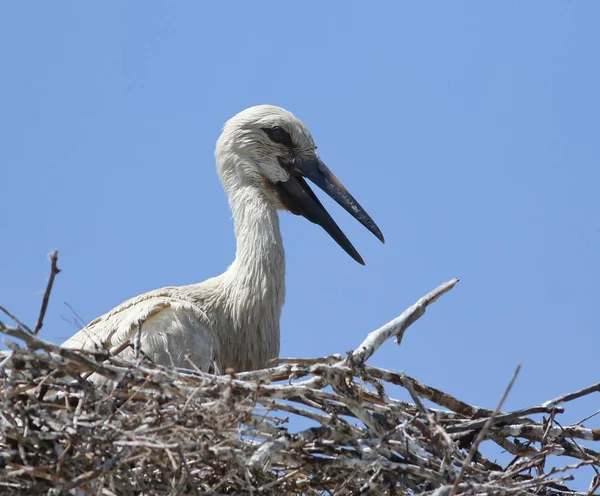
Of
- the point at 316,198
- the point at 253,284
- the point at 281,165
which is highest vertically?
the point at 281,165

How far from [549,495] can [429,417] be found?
820 mm

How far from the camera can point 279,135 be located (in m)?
6.04

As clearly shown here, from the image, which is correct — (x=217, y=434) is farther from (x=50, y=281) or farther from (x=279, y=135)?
(x=279, y=135)

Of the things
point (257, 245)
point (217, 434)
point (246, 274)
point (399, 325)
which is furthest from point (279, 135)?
point (217, 434)

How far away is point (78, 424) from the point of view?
144 inches

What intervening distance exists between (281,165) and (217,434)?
97.5 inches

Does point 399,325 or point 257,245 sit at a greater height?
point 257,245

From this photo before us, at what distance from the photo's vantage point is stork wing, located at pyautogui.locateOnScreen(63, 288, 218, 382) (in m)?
5.21

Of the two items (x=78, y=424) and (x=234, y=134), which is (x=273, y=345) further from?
(x=78, y=424)

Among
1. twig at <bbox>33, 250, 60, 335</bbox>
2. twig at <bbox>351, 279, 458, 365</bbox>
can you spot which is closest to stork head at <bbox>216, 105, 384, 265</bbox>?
twig at <bbox>351, 279, 458, 365</bbox>

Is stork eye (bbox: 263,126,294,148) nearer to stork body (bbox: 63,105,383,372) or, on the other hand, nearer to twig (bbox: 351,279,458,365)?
stork body (bbox: 63,105,383,372)

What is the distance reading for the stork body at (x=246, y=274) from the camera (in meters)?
5.28

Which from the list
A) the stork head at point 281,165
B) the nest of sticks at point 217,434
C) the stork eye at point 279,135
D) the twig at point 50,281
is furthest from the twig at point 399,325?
the stork eye at point 279,135

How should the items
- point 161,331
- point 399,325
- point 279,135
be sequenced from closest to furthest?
point 399,325 < point 161,331 < point 279,135
